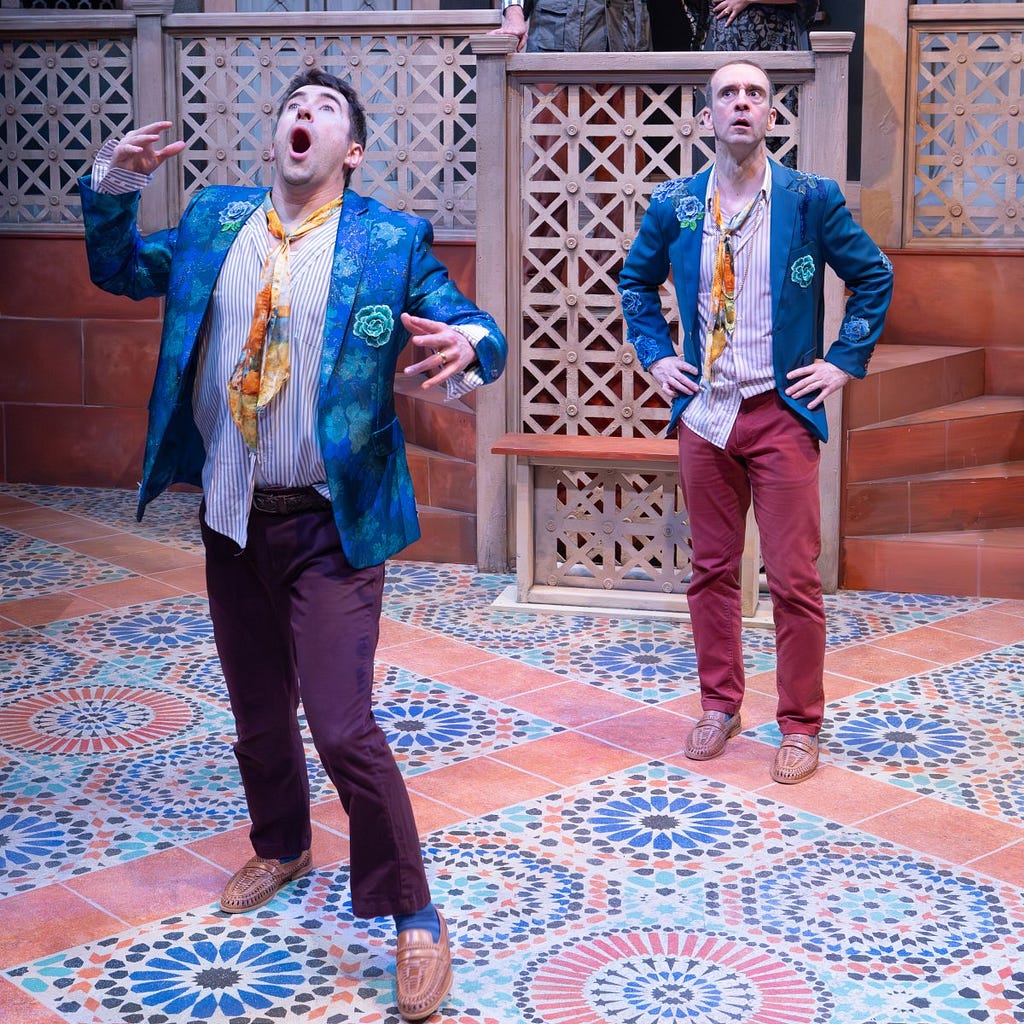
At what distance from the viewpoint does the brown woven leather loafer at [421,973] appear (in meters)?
3.13

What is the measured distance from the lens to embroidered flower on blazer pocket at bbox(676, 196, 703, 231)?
14.4ft

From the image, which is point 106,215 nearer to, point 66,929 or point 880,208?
point 66,929

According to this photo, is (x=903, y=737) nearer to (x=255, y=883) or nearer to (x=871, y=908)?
(x=871, y=908)

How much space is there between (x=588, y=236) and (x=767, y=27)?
4.23ft

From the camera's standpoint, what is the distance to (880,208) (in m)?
7.67

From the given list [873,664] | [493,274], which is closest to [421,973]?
[873,664]

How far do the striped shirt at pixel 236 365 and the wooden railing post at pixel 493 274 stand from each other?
132 inches

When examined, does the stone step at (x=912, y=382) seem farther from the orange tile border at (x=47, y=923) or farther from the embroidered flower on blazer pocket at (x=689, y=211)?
the orange tile border at (x=47, y=923)

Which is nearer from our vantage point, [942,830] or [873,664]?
[942,830]

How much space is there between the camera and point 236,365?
3.15m

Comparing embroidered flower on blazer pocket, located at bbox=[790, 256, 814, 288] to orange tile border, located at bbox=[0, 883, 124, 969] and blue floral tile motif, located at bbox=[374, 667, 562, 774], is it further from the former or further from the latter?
orange tile border, located at bbox=[0, 883, 124, 969]

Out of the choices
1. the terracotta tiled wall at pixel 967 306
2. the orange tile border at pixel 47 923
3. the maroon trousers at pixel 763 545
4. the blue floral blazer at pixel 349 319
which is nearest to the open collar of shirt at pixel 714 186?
the maroon trousers at pixel 763 545

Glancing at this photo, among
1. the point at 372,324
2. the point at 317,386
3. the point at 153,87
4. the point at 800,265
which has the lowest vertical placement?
the point at 317,386

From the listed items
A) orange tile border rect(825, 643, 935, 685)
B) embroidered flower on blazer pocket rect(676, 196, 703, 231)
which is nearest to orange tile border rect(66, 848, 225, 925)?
embroidered flower on blazer pocket rect(676, 196, 703, 231)
